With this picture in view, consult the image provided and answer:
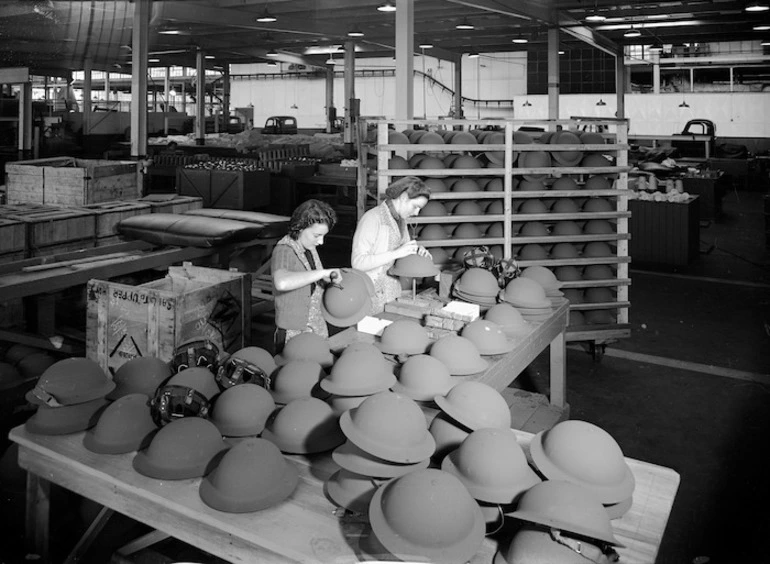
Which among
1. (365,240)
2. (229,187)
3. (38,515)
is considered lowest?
(38,515)

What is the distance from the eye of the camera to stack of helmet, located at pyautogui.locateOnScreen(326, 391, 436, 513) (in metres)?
2.02

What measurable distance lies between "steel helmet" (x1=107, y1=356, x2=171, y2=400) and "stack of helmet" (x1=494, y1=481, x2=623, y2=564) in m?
1.47

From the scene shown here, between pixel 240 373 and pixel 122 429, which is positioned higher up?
pixel 240 373

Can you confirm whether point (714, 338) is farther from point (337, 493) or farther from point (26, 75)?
point (26, 75)

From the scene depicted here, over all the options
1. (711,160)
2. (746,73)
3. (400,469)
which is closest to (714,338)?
(400,469)

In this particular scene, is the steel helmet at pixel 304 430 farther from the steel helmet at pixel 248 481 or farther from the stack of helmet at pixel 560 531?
the stack of helmet at pixel 560 531

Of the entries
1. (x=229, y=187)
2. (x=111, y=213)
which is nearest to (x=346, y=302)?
(x=111, y=213)

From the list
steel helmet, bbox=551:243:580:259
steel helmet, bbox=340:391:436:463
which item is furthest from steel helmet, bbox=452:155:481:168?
steel helmet, bbox=340:391:436:463

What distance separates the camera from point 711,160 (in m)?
19.2

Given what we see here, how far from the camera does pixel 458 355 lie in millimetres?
2934

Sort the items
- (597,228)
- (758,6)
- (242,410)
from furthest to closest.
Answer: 1. (758,6)
2. (597,228)
3. (242,410)

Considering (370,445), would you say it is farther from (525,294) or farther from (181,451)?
(525,294)

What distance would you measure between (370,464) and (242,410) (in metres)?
0.57

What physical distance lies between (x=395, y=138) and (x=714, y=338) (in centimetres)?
358
